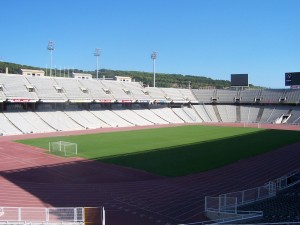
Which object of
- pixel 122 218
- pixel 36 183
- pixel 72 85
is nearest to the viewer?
pixel 122 218

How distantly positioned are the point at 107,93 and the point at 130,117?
21.5 feet

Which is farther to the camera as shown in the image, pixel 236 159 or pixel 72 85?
pixel 72 85

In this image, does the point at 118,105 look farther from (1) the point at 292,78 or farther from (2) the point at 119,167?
(2) the point at 119,167

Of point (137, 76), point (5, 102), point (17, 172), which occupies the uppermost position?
point (137, 76)

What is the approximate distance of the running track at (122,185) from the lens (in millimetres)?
15133

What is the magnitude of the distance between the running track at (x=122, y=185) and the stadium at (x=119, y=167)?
5cm

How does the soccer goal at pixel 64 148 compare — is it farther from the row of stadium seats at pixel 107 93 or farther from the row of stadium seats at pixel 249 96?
the row of stadium seats at pixel 249 96

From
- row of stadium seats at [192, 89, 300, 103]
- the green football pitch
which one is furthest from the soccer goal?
row of stadium seats at [192, 89, 300, 103]

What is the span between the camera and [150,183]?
65.7 feet

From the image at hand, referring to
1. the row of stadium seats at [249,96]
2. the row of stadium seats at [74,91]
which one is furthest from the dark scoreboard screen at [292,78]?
the row of stadium seats at [74,91]

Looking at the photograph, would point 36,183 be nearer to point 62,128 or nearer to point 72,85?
point 62,128

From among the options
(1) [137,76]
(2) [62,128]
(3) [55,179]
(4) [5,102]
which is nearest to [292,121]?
(2) [62,128]

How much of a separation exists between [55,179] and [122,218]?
26.7 ft

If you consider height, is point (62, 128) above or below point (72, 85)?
below
